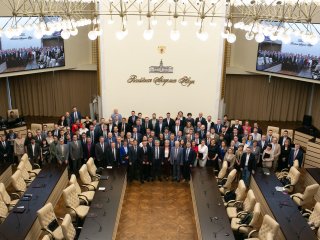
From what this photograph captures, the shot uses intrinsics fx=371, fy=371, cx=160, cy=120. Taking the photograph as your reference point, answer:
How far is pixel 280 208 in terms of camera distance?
9109 millimetres

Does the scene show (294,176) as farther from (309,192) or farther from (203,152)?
(203,152)

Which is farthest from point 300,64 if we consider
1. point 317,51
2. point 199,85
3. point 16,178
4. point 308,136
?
point 16,178

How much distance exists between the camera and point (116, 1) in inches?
585

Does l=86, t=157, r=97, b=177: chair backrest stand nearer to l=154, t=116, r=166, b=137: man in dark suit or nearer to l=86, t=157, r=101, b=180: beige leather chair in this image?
l=86, t=157, r=101, b=180: beige leather chair

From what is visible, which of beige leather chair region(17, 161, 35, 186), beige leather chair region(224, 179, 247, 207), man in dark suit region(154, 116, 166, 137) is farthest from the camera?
man in dark suit region(154, 116, 166, 137)

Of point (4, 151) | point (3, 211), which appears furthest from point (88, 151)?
point (3, 211)

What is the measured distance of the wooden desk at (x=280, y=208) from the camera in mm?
8188

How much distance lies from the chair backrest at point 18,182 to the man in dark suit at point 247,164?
6.45 metres

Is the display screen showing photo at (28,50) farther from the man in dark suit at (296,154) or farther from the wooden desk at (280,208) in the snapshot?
the man in dark suit at (296,154)

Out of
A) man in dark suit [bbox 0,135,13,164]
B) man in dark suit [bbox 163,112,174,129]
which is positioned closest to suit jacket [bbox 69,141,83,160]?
man in dark suit [bbox 0,135,13,164]

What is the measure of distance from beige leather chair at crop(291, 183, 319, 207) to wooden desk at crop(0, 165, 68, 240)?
21.6 feet

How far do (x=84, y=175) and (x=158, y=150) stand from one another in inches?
101

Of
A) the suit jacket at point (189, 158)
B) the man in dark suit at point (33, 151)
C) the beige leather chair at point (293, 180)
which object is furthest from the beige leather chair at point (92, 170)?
the beige leather chair at point (293, 180)

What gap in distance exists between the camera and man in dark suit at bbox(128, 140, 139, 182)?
11719mm
